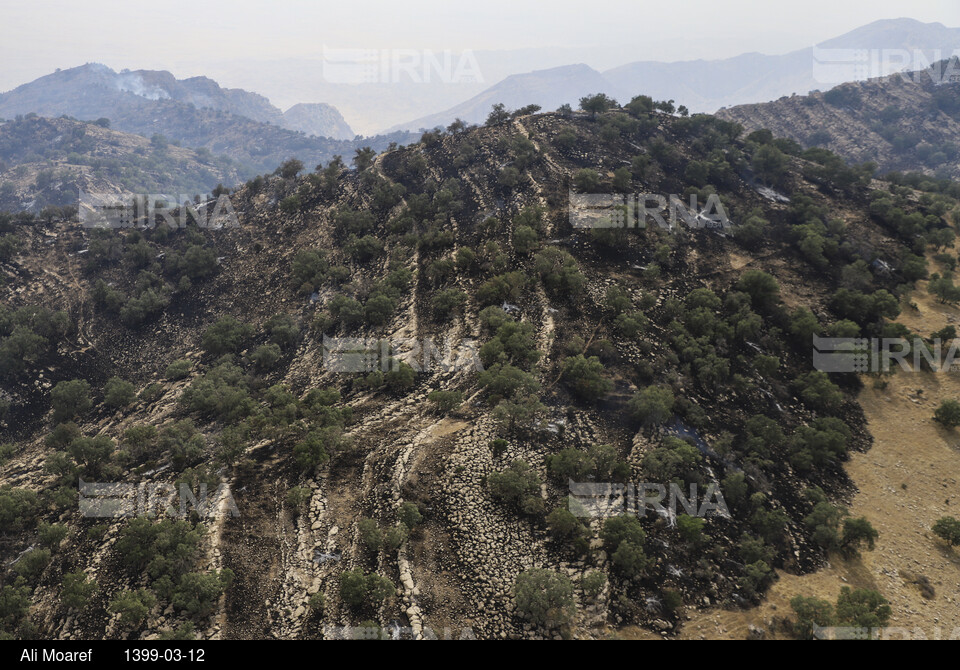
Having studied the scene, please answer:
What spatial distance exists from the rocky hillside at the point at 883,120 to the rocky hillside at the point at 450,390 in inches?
3209

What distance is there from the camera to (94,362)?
148 feet

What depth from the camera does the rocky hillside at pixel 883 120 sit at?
114 meters

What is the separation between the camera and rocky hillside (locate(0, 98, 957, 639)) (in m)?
22.0

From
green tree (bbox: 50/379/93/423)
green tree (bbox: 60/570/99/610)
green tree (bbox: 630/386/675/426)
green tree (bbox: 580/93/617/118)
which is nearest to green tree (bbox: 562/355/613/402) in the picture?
green tree (bbox: 630/386/675/426)

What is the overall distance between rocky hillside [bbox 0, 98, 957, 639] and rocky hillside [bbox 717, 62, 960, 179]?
267ft

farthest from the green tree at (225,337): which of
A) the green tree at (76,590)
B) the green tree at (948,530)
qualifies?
the green tree at (948,530)

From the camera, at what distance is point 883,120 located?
123000 mm

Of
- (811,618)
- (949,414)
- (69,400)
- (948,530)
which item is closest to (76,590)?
(69,400)

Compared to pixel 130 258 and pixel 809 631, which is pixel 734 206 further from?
pixel 130 258

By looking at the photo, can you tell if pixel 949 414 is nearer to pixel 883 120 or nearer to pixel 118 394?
pixel 118 394

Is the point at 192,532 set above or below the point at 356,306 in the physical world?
below
